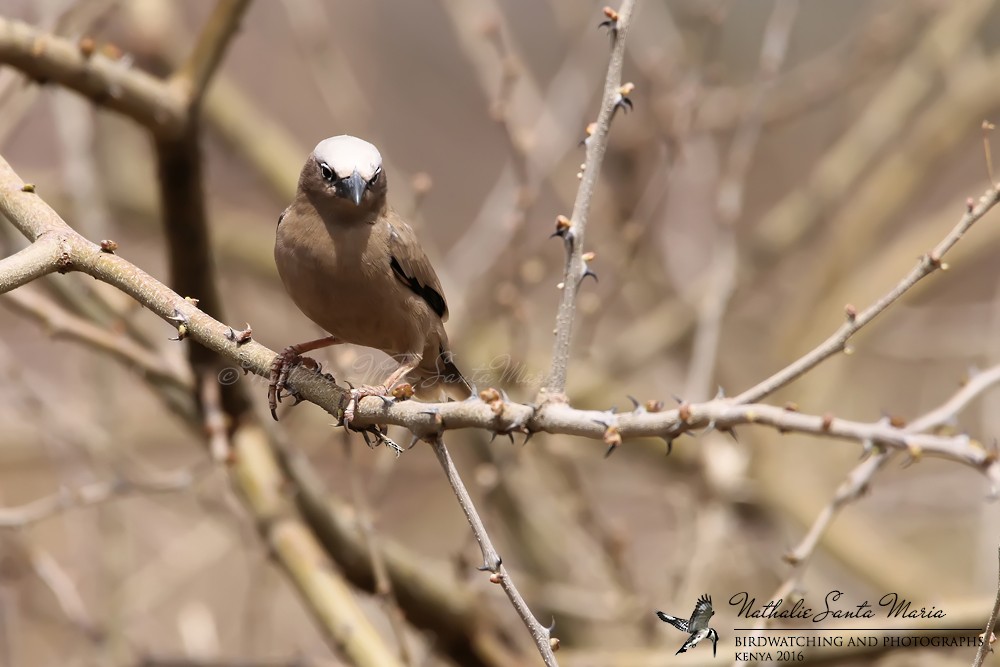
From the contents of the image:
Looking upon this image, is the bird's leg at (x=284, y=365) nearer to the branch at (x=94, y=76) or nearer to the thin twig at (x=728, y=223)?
the branch at (x=94, y=76)

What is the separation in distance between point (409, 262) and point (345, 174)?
0.45 meters

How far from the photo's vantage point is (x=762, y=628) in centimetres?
345

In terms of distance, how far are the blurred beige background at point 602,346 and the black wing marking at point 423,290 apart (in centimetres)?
48

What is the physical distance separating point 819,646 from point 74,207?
468 cm

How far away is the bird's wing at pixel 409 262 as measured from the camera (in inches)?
152

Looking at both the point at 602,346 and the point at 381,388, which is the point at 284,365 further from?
the point at 602,346

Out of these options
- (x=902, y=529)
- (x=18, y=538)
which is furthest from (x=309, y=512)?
(x=902, y=529)

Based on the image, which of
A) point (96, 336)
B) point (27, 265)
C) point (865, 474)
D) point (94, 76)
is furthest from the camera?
point (96, 336)

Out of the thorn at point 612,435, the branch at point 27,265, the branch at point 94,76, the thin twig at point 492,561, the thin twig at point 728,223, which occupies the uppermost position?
the thin twig at point 728,223

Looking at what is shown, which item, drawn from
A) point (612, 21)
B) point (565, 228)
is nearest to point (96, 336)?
point (565, 228)

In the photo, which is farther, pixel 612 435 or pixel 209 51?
pixel 209 51

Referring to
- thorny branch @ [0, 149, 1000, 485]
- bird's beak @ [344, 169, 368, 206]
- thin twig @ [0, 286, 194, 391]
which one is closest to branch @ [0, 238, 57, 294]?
thorny branch @ [0, 149, 1000, 485]

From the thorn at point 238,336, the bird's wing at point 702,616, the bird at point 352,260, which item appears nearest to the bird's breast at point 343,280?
the bird at point 352,260

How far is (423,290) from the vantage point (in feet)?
13.4
